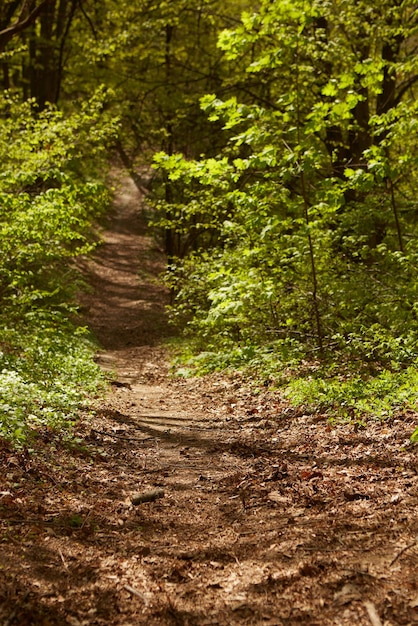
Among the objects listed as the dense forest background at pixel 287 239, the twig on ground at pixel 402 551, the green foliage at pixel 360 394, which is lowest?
the twig on ground at pixel 402 551

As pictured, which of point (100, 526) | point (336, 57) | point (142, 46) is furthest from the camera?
point (142, 46)

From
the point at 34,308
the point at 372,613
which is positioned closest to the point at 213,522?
the point at 372,613

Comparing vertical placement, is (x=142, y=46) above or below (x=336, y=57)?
above

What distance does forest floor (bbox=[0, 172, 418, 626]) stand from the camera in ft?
10.4

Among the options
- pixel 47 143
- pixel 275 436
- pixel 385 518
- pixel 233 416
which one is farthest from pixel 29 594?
pixel 47 143

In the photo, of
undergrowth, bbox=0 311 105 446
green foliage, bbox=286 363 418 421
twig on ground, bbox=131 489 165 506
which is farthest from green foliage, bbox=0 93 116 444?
green foliage, bbox=286 363 418 421

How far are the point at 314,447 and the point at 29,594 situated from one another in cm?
354

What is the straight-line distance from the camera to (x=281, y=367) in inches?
366

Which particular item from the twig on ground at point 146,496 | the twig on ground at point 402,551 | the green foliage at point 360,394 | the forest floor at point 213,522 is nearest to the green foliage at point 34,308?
the forest floor at point 213,522

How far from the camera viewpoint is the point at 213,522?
4566mm

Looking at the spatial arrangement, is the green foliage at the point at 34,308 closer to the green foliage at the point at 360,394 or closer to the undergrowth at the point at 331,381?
the undergrowth at the point at 331,381

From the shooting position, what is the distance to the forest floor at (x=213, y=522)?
3176 mm

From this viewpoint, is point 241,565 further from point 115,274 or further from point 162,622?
point 115,274

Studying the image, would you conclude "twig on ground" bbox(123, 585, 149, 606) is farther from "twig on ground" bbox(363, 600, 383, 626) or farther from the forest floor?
"twig on ground" bbox(363, 600, 383, 626)
